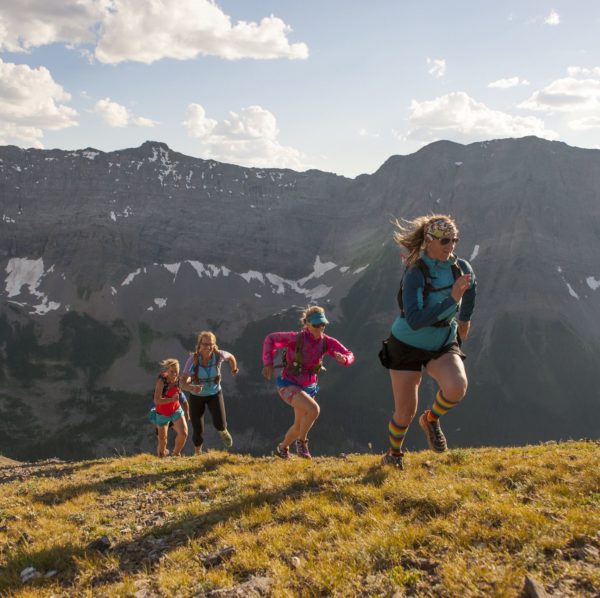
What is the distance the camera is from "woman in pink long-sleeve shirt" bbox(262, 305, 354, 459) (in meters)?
Result: 11.8

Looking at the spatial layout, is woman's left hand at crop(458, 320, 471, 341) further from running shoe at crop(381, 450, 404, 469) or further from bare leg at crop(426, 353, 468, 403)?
running shoe at crop(381, 450, 404, 469)

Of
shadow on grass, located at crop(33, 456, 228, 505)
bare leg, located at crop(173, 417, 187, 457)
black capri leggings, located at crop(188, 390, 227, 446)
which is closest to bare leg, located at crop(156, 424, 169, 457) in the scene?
bare leg, located at crop(173, 417, 187, 457)

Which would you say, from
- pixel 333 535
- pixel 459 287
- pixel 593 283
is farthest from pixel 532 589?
pixel 593 283

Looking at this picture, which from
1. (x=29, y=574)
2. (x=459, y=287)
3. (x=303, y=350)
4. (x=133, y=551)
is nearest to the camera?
(x=29, y=574)

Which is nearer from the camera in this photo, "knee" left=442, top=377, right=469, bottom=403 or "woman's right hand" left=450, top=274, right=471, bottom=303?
"woman's right hand" left=450, top=274, right=471, bottom=303

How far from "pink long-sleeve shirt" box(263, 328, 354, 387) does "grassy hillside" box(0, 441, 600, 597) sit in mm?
2589

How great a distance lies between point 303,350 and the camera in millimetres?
12047

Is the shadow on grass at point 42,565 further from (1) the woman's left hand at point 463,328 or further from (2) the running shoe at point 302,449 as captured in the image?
(1) the woman's left hand at point 463,328

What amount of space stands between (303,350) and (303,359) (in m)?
0.23

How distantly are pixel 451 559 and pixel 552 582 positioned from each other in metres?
0.99

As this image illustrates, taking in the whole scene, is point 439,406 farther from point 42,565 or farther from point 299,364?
point 42,565

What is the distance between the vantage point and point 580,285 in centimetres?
18775

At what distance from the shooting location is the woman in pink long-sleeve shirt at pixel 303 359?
1177 cm

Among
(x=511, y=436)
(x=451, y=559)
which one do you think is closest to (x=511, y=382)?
(x=511, y=436)
